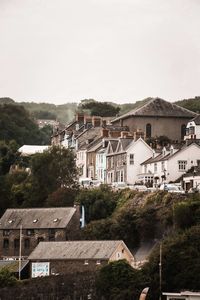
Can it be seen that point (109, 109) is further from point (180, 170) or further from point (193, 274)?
point (193, 274)

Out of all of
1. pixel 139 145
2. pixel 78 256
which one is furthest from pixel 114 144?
pixel 78 256

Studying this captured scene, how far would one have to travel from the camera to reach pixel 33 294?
249ft

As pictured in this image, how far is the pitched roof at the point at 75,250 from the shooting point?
267 feet

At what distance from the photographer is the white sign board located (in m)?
83.1

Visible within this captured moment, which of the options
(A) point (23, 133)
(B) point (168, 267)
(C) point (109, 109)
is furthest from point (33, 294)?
(A) point (23, 133)

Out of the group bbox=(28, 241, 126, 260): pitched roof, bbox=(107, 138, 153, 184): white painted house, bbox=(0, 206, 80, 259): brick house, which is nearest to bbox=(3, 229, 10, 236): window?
bbox=(0, 206, 80, 259): brick house

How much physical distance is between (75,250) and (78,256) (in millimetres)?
1073

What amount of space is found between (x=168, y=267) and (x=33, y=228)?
20895mm

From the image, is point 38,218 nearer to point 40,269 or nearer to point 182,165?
point 40,269

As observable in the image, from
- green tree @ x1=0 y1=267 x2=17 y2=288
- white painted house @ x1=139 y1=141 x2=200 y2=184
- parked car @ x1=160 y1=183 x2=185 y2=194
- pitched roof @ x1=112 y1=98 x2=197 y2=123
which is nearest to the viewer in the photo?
green tree @ x1=0 y1=267 x2=17 y2=288

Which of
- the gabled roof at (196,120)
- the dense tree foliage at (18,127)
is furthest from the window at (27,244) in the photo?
the dense tree foliage at (18,127)

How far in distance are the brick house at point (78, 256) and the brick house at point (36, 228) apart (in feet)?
17.5

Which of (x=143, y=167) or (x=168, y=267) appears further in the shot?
(x=143, y=167)

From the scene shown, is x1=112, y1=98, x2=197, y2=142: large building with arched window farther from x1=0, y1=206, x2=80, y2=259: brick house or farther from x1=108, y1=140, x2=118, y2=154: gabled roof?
x1=0, y1=206, x2=80, y2=259: brick house
